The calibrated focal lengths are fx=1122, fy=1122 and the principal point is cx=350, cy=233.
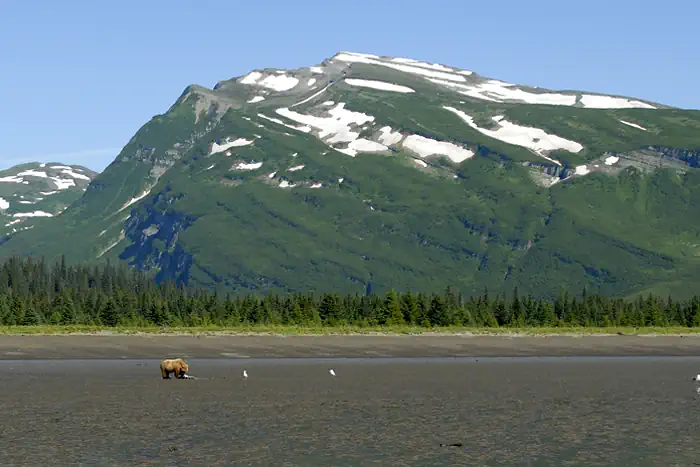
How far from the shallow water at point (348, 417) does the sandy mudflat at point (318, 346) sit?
24558 millimetres

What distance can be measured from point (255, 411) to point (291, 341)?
82.3 meters

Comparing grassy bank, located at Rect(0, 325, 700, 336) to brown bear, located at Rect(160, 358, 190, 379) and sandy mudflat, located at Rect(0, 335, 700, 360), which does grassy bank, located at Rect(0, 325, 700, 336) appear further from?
brown bear, located at Rect(160, 358, 190, 379)

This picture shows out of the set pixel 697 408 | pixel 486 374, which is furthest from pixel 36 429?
pixel 486 374

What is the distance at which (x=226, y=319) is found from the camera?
188 m

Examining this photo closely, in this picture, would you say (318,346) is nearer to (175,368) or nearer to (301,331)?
(301,331)

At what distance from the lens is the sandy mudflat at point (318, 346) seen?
122 m

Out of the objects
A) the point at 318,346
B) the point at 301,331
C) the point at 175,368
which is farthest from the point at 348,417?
the point at 301,331

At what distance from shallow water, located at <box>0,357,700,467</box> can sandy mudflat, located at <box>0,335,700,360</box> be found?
24.6m

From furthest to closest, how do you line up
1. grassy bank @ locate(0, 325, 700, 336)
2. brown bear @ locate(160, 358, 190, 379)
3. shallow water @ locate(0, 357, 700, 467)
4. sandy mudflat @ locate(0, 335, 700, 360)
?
1. grassy bank @ locate(0, 325, 700, 336)
2. sandy mudflat @ locate(0, 335, 700, 360)
3. brown bear @ locate(160, 358, 190, 379)
4. shallow water @ locate(0, 357, 700, 467)

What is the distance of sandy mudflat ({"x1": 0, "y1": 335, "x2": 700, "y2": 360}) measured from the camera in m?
122

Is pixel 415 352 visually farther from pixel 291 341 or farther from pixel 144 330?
pixel 144 330

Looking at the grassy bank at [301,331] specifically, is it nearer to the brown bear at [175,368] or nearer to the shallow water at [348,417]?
the shallow water at [348,417]

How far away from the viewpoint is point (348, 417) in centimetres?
5875

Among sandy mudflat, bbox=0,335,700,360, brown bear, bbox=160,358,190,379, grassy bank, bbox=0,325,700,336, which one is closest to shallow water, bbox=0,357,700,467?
brown bear, bbox=160,358,190,379
